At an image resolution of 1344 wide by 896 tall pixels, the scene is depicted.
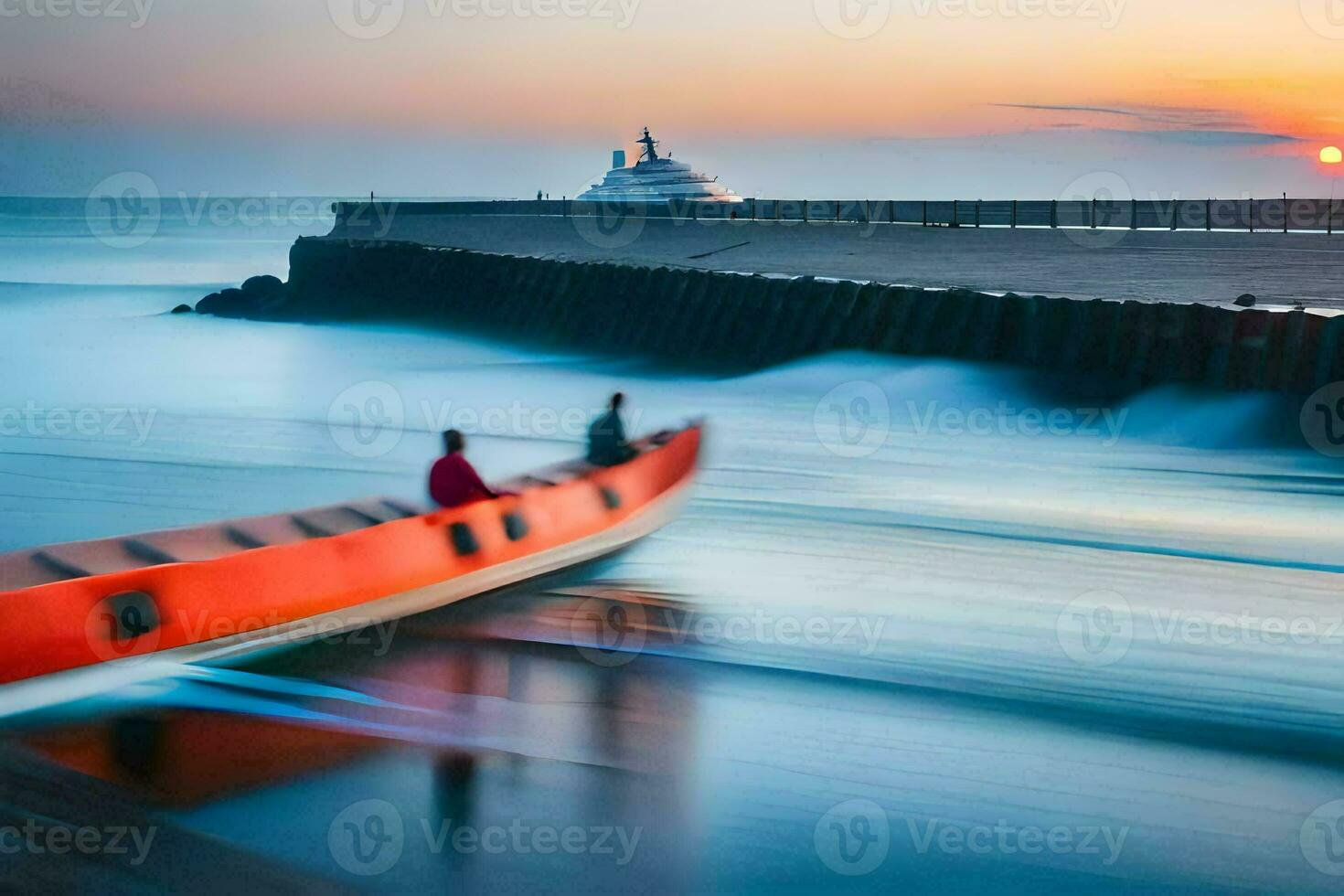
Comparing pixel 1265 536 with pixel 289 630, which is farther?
pixel 1265 536

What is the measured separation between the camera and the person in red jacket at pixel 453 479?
9133 mm

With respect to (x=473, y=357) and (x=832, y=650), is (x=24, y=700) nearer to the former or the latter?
(x=832, y=650)

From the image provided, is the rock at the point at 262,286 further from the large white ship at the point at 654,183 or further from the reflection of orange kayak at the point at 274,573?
the reflection of orange kayak at the point at 274,573

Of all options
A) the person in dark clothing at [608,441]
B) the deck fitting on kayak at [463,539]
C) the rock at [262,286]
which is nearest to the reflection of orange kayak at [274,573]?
the deck fitting on kayak at [463,539]

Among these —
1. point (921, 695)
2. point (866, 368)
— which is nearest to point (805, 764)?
point (921, 695)

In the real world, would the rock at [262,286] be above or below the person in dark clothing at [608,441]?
above

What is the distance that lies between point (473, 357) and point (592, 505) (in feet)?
68.5

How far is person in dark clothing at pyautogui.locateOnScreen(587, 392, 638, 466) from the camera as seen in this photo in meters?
11.2

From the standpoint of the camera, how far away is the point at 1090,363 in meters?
17.8

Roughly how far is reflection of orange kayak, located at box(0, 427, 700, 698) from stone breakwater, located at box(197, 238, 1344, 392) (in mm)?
9084

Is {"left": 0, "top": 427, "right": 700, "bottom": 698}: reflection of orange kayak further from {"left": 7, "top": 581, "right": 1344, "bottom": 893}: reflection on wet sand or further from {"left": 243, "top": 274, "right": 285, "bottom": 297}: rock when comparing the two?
{"left": 243, "top": 274, "right": 285, "bottom": 297}: rock

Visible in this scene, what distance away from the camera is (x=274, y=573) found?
8.00 metres

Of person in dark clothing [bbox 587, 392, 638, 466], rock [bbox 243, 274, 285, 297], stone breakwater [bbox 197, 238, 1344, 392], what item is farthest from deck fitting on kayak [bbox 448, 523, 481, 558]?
rock [bbox 243, 274, 285, 297]

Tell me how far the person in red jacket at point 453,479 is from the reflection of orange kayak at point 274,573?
0.33 feet
